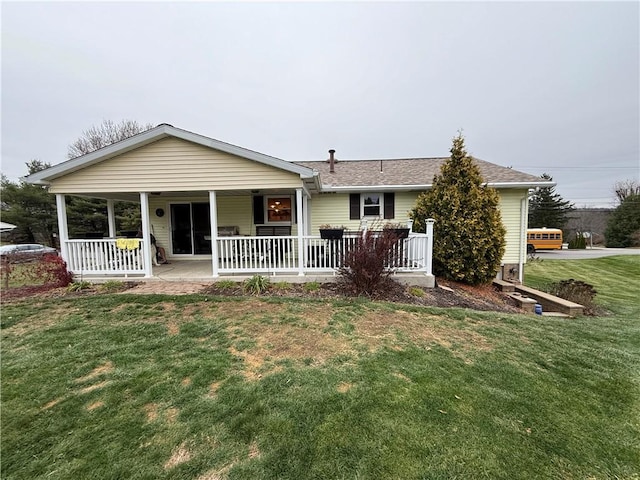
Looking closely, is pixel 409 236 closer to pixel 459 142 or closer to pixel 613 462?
pixel 459 142

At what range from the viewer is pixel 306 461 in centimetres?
192

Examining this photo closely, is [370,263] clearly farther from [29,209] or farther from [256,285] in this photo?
[29,209]

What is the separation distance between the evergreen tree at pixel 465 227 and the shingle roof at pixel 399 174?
167 cm

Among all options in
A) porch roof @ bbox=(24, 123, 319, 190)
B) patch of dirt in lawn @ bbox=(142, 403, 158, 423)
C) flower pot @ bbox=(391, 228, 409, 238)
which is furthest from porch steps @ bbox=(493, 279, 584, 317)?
patch of dirt in lawn @ bbox=(142, 403, 158, 423)

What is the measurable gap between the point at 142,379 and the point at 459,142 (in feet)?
28.5

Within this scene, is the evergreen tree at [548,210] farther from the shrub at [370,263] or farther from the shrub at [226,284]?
the shrub at [226,284]

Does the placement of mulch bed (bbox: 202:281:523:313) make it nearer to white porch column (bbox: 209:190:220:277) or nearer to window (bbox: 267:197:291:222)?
white porch column (bbox: 209:190:220:277)

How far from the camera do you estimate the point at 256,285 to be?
6340 millimetres

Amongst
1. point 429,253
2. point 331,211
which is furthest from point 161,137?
point 429,253

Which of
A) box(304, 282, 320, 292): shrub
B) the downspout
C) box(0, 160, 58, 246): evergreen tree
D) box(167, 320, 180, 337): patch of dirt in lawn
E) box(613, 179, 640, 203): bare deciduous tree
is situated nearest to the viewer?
box(167, 320, 180, 337): patch of dirt in lawn

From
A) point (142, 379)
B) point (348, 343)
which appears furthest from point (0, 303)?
point (348, 343)

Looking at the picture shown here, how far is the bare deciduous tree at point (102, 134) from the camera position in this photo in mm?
23688

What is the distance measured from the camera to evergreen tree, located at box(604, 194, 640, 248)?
28.2 metres

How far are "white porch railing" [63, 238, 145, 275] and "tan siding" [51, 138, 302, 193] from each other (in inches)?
54.1
